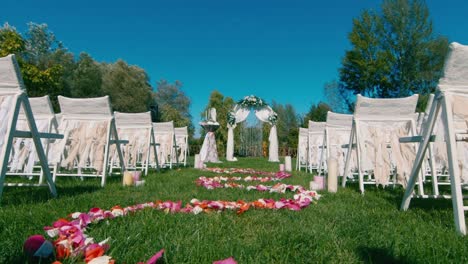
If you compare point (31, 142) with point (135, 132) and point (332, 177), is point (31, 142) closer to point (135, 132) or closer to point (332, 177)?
point (135, 132)

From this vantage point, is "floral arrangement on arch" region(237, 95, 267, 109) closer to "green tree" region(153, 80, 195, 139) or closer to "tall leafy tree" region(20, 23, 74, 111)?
"tall leafy tree" region(20, 23, 74, 111)

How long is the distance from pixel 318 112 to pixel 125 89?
1967cm

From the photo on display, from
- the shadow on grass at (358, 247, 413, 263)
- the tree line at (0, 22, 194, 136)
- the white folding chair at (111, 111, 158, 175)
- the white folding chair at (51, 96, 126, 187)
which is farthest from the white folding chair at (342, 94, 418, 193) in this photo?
the tree line at (0, 22, 194, 136)

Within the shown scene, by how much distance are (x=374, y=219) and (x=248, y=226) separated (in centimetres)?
103

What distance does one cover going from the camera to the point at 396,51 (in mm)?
28016

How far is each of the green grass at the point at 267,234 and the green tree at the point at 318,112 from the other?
27.0 metres

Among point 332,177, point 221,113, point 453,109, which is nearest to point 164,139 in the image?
point 332,177

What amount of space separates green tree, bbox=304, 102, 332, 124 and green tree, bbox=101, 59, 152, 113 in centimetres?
1709

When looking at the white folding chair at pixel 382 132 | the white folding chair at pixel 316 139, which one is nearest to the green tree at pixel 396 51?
the white folding chair at pixel 316 139

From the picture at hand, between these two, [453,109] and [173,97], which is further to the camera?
[173,97]

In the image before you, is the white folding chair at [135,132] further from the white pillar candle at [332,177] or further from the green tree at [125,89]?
the green tree at [125,89]

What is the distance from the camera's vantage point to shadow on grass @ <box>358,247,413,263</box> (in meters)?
1.61

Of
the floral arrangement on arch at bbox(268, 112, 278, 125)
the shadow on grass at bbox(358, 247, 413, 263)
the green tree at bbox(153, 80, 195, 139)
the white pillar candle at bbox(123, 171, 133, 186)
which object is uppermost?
the green tree at bbox(153, 80, 195, 139)

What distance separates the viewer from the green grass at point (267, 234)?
1.64 metres
